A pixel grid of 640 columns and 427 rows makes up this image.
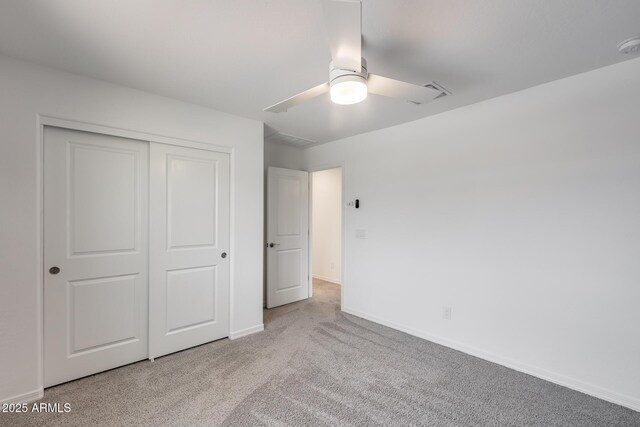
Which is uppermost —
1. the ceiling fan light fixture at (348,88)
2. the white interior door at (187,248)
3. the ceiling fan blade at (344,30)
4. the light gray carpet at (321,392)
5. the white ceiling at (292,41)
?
the white ceiling at (292,41)

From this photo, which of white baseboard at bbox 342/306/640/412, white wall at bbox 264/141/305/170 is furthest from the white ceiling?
white baseboard at bbox 342/306/640/412

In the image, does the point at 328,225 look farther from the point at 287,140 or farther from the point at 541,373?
the point at 541,373

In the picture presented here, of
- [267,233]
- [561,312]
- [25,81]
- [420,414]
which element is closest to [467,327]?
[561,312]

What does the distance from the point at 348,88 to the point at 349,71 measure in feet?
0.27

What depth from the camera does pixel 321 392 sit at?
7.03 feet

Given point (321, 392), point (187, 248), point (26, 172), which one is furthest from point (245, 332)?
point (26, 172)

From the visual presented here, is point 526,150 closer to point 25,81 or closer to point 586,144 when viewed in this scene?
point 586,144

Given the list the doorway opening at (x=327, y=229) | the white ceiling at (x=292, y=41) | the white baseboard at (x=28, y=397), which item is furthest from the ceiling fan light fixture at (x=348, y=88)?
the doorway opening at (x=327, y=229)

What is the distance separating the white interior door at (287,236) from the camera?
4.08 m

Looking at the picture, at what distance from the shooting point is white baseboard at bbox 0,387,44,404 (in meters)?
1.96

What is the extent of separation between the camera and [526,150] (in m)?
2.43

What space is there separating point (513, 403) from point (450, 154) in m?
2.13

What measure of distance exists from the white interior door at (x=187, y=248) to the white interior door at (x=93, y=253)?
10 cm

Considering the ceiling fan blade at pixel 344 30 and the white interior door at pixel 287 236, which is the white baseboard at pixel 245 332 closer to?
the white interior door at pixel 287 236
